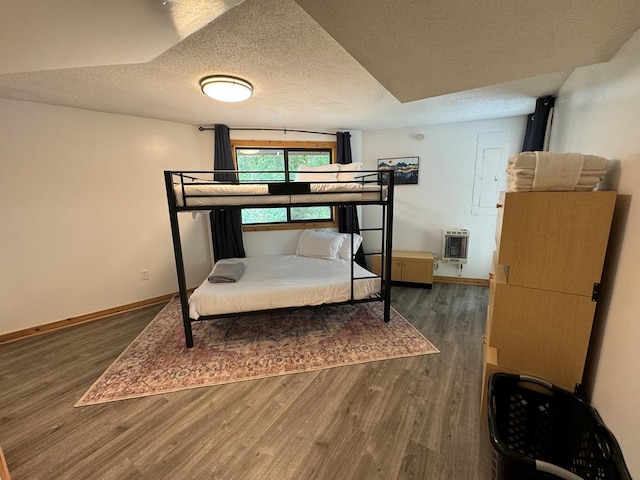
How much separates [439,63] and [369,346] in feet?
7.57

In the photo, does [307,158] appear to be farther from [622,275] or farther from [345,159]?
[622,275]

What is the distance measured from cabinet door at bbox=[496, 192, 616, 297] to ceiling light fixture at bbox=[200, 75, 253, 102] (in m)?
2.22

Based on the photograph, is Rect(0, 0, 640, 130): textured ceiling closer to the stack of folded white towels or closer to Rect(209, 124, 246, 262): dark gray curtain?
the stack of folded white towels

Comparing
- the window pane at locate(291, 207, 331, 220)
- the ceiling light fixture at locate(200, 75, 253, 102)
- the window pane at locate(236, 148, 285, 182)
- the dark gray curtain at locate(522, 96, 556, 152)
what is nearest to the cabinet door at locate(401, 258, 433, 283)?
the window pane at locate(291, 207, 331, 220)

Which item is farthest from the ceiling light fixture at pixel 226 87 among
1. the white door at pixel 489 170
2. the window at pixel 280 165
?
the white door at pixel 489 170

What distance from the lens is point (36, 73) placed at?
6.73 feet

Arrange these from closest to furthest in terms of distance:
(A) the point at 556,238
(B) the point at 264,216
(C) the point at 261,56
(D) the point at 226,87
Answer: (A) the point at 556,238
(C) the point at 261,56
(D) the point at 226,87
(B) the point at 264,216

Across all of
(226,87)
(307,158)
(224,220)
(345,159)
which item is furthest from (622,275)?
(224,220)

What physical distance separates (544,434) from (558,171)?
1407mm

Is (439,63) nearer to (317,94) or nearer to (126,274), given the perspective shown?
(317,94)

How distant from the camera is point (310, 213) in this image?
14.6ft

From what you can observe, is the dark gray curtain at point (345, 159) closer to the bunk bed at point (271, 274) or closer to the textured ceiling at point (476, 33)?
the bunk bed at point (271, 274)

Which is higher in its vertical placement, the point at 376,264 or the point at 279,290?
the point at 279,290

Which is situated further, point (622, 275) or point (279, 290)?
point (279, 290)
